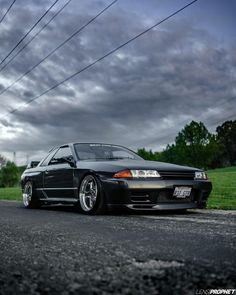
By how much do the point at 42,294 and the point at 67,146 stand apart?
6.71 m

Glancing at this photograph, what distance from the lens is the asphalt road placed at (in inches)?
70.1

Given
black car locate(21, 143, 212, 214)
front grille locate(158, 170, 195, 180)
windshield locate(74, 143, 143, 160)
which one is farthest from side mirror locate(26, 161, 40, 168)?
front grille locate(158, 170, 195, 180)

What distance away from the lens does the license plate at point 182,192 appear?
6559mm

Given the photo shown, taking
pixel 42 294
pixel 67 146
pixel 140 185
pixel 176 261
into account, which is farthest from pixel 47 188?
pixel 42 294

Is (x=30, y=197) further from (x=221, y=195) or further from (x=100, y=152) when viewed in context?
(x=221, y=195)

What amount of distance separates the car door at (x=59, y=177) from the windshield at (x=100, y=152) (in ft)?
0.83

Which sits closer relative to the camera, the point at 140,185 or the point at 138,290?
the point at 138,290

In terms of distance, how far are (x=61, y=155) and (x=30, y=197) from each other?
1625mm

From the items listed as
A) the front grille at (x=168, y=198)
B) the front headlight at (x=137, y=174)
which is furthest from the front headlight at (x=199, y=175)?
the front headlight at (x=137, y=174)

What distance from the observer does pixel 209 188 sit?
7.09m

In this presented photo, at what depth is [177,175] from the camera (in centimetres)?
664

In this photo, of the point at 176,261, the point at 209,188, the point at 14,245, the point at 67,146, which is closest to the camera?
the point at 176,261

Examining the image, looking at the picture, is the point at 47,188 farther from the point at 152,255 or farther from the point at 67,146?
the point at 152,255

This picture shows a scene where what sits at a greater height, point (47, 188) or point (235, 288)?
point (47, 188)
